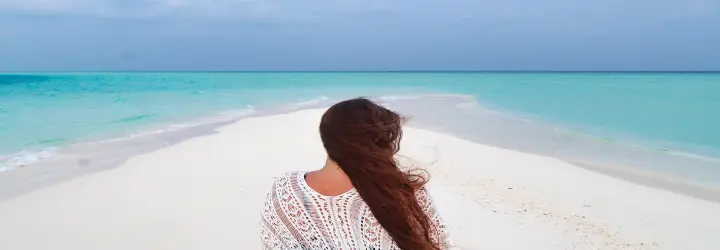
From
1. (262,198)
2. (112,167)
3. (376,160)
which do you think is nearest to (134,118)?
(112,167)

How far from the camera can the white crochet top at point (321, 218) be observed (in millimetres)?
1870

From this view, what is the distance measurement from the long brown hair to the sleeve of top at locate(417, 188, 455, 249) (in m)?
0.04

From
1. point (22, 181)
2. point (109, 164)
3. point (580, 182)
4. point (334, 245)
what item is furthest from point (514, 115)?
point (334, 245)

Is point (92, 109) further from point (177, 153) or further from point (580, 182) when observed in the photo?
point (580, 182)

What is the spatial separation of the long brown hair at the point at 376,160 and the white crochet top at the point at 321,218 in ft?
0.14

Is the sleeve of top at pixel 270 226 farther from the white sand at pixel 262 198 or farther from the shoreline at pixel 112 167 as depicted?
the shoreline at pixel 112 167

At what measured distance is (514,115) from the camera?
19.7m

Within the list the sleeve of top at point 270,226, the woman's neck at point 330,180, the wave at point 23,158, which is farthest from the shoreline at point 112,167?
the woman's neck at point 330,180

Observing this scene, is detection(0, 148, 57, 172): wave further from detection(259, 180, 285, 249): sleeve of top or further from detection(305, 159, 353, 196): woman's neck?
detection(305, 159, 353, 196): woman's neck

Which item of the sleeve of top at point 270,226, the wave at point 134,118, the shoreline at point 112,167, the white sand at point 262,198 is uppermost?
the sleeve of top at point 270,226

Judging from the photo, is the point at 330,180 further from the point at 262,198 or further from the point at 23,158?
the point at 23,158

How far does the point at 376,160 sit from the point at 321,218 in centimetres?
27

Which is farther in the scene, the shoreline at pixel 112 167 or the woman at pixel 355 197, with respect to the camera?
the shoreline at pixel 112 167

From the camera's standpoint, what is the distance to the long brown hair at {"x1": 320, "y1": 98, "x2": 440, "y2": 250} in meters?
1.74
